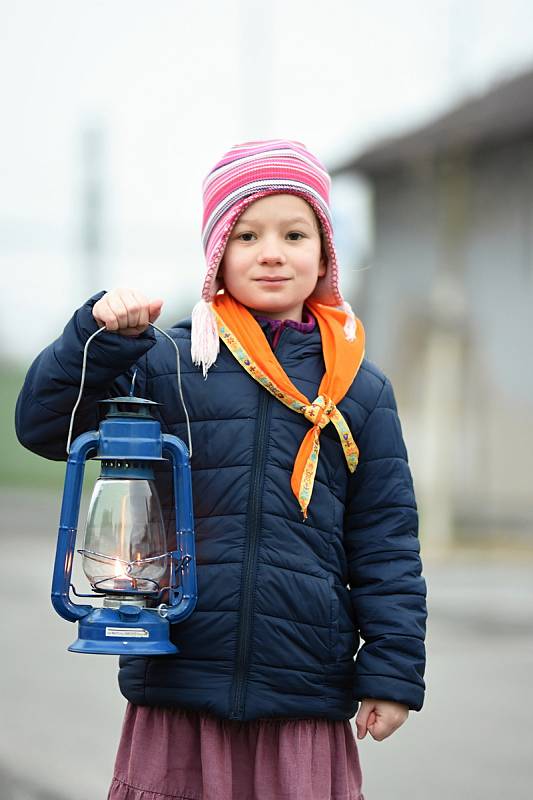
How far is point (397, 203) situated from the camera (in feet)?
45.9

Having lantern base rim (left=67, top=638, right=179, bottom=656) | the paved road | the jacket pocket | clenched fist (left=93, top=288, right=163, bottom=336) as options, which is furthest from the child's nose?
the paved road

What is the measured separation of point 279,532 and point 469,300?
1089 centimetres

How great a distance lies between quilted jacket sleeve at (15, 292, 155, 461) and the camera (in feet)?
7.92

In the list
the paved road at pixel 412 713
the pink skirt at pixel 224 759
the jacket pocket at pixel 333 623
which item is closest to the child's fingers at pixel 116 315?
the jacket pocket at pixel 333 623

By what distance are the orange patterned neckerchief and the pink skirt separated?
416 millimetres

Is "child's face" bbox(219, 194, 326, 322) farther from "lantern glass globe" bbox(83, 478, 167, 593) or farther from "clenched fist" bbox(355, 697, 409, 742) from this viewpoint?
"clenched fist" bbox(355, 697, 409, 742)

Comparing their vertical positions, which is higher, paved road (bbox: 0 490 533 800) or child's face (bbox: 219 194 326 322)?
child's face (bbox: 219 194 326 322)

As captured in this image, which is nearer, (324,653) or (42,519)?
(324,653)

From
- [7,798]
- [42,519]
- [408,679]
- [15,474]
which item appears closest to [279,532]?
[408,679]

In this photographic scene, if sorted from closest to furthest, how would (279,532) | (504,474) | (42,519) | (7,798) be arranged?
(279,532) → (7,798) → (504,474) → (42,519)

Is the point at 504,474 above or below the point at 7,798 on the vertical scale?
above

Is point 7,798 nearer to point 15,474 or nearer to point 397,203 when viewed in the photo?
point 397,203

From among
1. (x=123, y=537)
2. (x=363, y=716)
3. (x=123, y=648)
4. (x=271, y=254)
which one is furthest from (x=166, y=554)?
(x=271, y=254)

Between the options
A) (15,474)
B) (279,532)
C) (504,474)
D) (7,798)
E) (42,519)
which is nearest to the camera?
(279,532)
